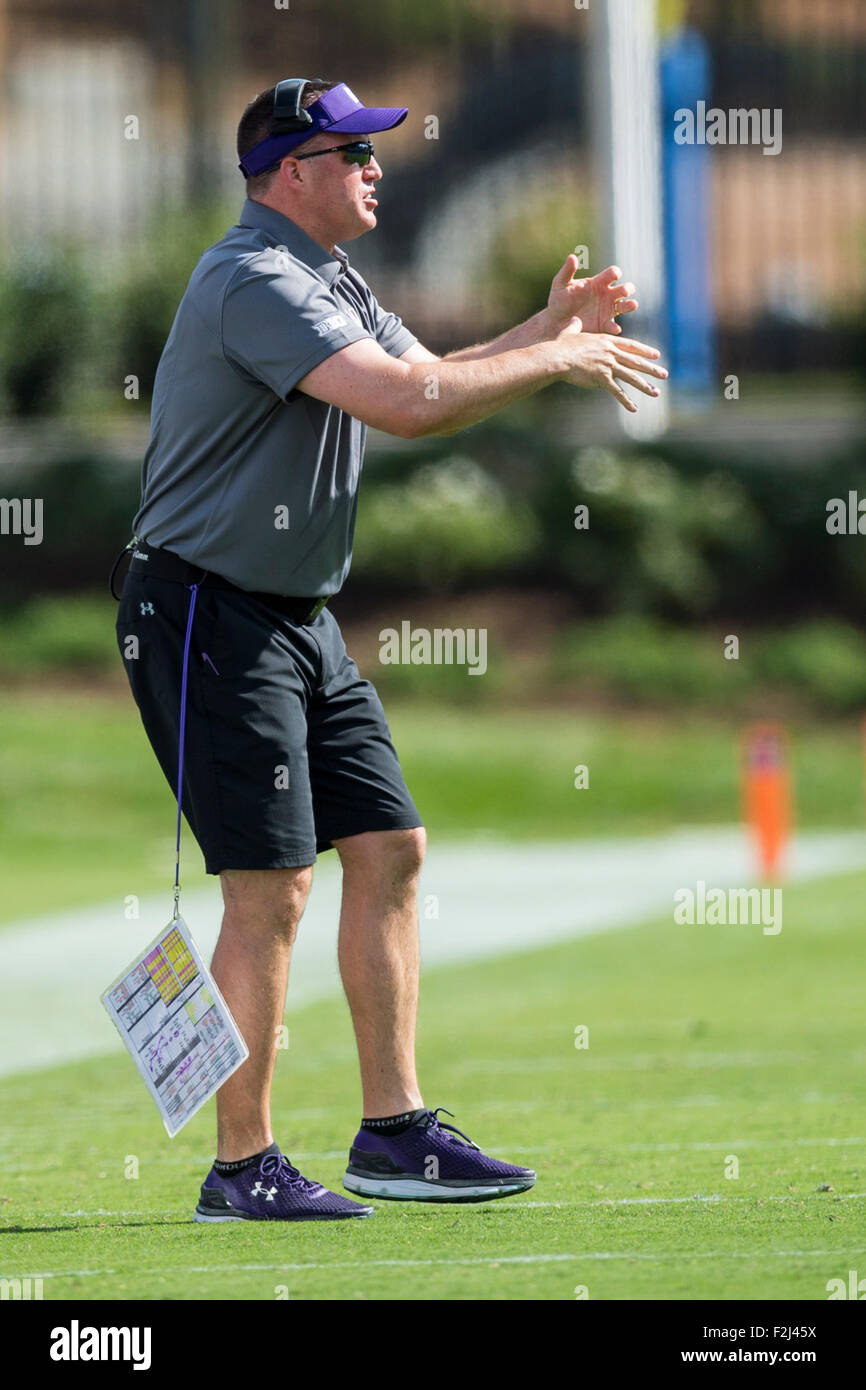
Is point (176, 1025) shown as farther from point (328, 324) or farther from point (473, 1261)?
point (328, 324)

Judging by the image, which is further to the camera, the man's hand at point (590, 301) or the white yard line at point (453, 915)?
the white yard line at point (453, 915)

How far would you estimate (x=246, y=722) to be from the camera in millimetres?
4945

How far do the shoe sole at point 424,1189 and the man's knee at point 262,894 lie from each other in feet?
2.33

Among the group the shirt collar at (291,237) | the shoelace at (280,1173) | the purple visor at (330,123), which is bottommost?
the shoelace at (280,1173)

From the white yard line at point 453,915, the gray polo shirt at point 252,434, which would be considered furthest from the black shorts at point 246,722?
the white yard line at point 453,915

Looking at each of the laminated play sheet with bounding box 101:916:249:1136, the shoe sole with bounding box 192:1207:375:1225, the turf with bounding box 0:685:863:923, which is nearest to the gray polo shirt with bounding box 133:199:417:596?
the laminated play sheet with bounding box 101:916:249:1136

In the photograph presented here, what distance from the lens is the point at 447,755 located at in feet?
72.5

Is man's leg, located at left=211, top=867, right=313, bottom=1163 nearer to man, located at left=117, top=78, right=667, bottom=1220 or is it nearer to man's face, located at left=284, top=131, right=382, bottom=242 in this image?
man, located at left=117, top=78, right=667, bottom=1220

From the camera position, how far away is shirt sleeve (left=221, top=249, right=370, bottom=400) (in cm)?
481

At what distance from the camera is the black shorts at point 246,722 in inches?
195

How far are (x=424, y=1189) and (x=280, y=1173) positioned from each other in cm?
40

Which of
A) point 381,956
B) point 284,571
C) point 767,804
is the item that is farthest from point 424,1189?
point 767,804

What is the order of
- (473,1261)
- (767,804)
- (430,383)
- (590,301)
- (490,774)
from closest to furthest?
(473,1261) < (430,383) < (590,301) < (767,804) < (490,774)

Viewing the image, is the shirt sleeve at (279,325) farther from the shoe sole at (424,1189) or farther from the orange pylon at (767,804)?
the orange pylon at (767,804)
